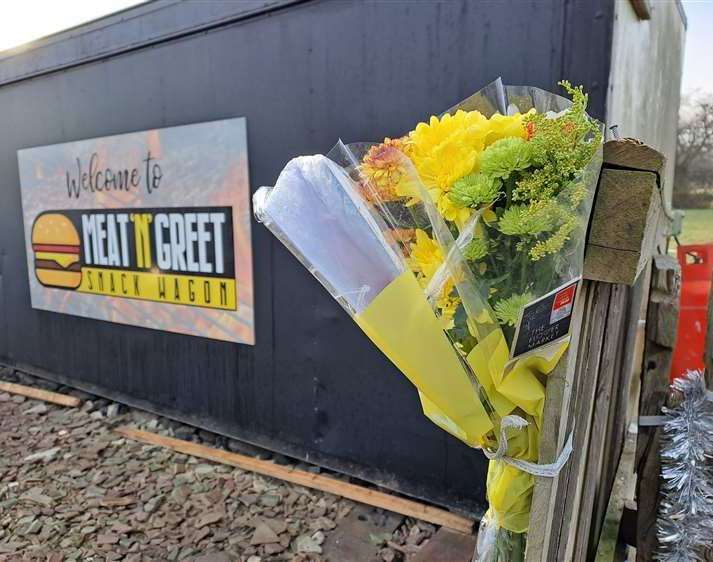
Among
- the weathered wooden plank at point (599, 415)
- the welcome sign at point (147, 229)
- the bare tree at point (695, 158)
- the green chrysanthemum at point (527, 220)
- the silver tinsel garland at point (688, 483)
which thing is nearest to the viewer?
the green chrysanthemum at point (527, 220)

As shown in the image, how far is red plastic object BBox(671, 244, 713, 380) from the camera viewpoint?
12.7 feet

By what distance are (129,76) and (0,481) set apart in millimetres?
3027

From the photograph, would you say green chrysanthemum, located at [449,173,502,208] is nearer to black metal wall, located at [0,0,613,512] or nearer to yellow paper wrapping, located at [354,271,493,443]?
yellow paper wrapping, located at [354,271,493,443]

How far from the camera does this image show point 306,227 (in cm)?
96

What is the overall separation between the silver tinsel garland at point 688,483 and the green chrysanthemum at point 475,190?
114 cm

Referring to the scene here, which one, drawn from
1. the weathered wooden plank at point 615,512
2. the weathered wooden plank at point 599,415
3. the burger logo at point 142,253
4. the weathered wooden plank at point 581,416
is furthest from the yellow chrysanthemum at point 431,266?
the burger logo at point 142,253

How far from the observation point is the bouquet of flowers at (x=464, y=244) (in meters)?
0.95

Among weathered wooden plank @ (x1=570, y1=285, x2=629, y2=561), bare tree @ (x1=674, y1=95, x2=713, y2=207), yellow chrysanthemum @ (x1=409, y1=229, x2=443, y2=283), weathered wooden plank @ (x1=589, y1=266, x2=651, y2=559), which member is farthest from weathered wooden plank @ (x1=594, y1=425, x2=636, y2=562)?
bare tree @ (x1=674, y1=95, x2=713, y2=207)

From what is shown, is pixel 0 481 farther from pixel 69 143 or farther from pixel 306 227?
pixel 306 227

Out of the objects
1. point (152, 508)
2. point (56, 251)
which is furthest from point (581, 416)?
point (56, 251)

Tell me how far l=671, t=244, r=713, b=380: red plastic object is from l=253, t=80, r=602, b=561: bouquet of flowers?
327 cm

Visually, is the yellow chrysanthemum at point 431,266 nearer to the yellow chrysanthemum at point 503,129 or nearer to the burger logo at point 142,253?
the yellow chrysanthemum at point 503,129

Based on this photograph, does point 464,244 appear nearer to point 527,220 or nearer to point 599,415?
point 527,220

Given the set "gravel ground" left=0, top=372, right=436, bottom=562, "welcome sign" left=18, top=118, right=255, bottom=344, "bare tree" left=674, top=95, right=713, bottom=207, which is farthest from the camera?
"bare tree" left=674, top=95, right=713, bottom=207
